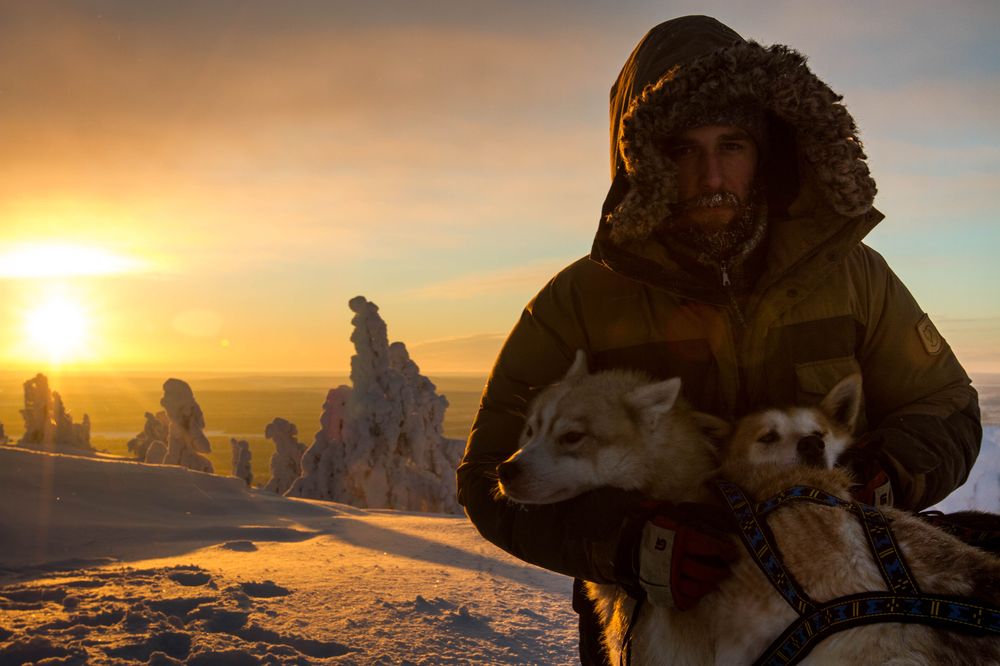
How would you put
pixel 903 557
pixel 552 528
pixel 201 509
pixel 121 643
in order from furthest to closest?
pixel 201 509
pixel 121 643
pixel 552 528
pixel 903 557

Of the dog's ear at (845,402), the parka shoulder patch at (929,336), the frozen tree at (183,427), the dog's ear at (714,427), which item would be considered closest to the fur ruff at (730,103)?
the parka shoulder patch at (929,336)

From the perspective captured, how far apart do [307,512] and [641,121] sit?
47.7 ft

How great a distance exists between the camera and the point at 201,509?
1377 cm

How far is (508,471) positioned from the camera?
367cm

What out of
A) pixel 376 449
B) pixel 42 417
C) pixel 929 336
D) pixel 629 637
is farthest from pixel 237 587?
pixel 42 417

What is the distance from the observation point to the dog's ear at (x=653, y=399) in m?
3.67

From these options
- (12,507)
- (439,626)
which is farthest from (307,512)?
(439,626)

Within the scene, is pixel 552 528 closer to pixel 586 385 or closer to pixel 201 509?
pixel 586 385

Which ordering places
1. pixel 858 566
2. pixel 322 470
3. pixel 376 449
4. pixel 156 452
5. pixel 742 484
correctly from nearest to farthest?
1. pixel 858 566
2. pixel 742 484
3. pixel 376 449
4. pixel 322 470
5. pixel 156 452

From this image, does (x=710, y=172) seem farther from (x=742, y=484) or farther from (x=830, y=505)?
(x=830, y=505)

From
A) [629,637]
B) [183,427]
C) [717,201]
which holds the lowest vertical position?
[183,427]

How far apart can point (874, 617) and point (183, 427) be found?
51.8 meters

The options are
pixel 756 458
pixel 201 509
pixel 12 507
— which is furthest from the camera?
pixel 201 509

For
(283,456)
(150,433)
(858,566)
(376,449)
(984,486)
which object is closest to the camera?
(858,566)
